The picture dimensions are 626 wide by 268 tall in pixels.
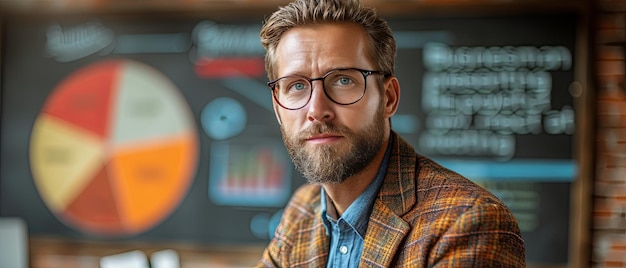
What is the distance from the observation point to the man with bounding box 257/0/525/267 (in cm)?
110

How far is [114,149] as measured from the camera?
111 inches

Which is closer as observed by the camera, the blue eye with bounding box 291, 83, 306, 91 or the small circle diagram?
the blue eye with bounding box 291, 83, 306, 91

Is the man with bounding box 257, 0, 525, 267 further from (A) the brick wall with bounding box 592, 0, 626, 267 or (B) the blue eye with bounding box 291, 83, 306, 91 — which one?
(A) the brick wall with bounding box 592, 0, 626, 267

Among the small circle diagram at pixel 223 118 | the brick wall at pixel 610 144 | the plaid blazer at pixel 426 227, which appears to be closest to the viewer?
the plaid blazer at pixel 426 227

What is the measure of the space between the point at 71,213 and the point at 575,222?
1.94m

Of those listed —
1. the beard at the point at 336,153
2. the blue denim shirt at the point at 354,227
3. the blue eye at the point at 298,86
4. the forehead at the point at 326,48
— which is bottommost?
the blue denim shirt at the point at 354,227

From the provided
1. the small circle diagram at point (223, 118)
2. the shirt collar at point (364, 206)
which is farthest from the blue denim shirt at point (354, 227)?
the small circle diagram at point (223, 118)

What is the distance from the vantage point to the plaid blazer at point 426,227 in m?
1.06

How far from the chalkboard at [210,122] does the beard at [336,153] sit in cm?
133

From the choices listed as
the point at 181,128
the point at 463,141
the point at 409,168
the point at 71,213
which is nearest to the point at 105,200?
the point at 71,213

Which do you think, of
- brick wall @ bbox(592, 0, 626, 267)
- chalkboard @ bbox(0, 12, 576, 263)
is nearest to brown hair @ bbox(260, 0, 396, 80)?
chalkboard @ bbox(0, 12, 576, 263)

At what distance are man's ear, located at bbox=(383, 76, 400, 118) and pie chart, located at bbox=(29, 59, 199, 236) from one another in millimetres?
1532

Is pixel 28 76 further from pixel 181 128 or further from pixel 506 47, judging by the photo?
pixel 506 47

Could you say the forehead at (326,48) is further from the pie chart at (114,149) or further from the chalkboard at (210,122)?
the pie chart at (114,149)
